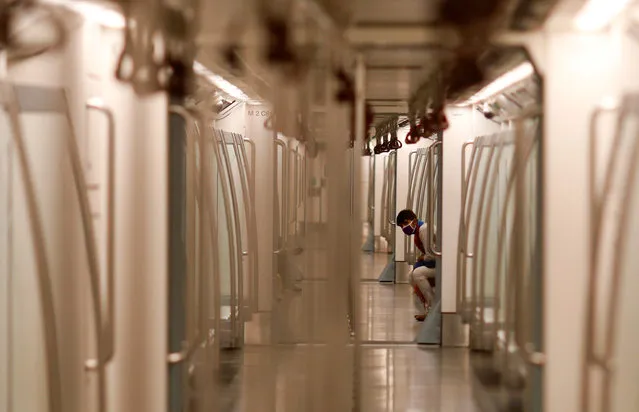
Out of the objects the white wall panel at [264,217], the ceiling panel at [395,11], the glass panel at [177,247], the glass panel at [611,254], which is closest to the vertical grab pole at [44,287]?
the glass panel at [177,247]

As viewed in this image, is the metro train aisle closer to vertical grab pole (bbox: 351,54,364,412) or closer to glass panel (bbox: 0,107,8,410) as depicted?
vertical grab pole (bbox: 351,54,364,412)

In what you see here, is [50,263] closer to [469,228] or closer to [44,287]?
[44,287]

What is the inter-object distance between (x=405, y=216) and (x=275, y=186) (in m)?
1.19

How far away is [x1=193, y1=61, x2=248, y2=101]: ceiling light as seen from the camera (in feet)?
6.93

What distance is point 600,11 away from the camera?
1961 millimetres

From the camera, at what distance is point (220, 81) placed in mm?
2115

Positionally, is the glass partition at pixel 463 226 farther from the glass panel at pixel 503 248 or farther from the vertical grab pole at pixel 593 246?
the vertical grab pole at pixel 593 246

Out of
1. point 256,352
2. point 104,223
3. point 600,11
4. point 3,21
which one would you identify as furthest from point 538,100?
point 3,21

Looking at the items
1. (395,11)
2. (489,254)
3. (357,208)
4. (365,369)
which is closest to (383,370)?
(365,369)

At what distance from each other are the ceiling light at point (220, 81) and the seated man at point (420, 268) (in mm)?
1080

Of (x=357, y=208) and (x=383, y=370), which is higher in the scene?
(x=357, y=208)

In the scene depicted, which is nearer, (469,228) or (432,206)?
(469,228)

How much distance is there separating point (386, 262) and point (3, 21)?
1.42 metres

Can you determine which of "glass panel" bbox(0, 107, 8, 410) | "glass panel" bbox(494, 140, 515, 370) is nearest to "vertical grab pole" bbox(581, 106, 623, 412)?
"glass panel" bbox(494, 140, 515, 370)
